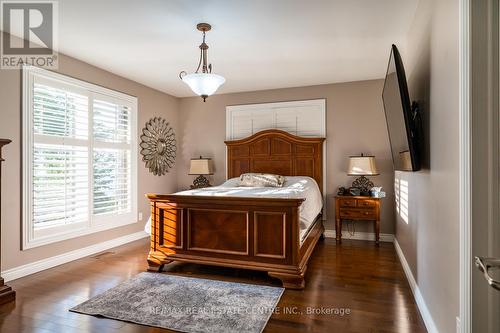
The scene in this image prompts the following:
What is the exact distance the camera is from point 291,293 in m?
2.68

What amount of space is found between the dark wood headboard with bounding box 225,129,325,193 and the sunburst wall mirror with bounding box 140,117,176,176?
113 cm

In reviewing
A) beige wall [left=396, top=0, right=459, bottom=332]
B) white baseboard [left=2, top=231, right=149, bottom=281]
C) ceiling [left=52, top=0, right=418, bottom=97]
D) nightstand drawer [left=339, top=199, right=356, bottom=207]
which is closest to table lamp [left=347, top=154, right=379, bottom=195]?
nightstand drawer [left=339, top=199, right=356, bottom=207]

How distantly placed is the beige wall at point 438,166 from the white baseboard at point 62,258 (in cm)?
381

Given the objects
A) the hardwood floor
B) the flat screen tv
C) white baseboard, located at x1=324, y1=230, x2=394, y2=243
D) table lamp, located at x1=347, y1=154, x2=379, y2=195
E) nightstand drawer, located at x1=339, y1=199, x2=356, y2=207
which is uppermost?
the flat screen tv

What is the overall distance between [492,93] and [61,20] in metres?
3.39

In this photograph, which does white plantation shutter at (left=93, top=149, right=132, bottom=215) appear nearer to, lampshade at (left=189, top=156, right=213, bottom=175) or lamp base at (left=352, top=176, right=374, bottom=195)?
lampshade at (left=189, top=156, right=213, bottom=175)

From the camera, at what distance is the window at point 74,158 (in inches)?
129

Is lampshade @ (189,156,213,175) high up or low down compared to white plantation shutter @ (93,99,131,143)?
down

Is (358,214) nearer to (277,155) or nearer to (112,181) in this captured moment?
(277,155)

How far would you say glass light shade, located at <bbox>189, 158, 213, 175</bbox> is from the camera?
528 centimetres

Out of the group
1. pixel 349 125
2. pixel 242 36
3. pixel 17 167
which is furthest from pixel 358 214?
pixel 17 167

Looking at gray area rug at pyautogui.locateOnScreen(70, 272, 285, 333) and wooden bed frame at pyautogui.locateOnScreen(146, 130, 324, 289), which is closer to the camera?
gray area rug at pyautogui.locateOnScreen(70, 272, 285, 333)

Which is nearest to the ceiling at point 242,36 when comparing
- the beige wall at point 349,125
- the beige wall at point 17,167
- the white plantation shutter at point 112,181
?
the beige wall at point 17,167

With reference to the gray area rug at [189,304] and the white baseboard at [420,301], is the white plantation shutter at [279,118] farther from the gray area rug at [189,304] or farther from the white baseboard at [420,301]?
the gray area rug at [189,304]
